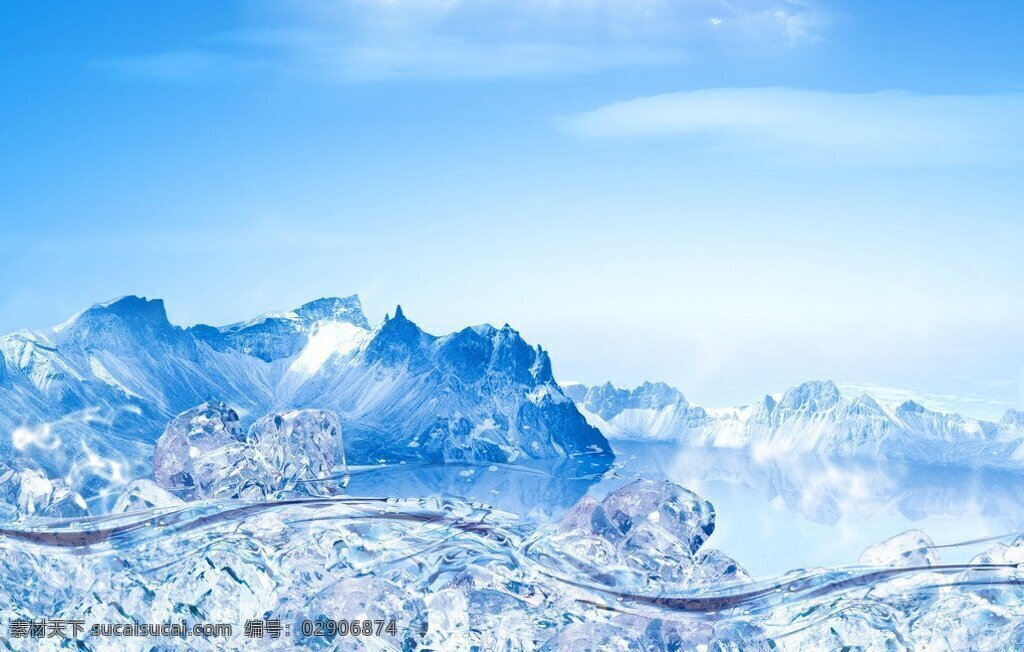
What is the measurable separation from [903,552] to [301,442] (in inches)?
149

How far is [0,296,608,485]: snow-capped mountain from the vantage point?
927 cm

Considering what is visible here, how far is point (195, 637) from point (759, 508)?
4.25 m

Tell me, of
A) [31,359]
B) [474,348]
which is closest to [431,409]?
[474,348]

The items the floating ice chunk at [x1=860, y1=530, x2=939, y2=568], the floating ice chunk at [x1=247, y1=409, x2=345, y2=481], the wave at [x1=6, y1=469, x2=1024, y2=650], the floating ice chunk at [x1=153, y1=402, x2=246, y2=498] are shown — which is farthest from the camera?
the floating ice chunk at [x1=247, y1=409, x2=345, y2=481]

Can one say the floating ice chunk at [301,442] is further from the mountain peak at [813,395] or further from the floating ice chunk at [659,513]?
the mountain peak at [813,395]

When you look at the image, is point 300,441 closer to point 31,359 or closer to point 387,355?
point 387,355

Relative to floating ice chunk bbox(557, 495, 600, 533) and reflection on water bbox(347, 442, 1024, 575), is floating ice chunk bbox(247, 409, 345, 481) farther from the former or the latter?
floating ice chunk bbox(557, 495, 600, 533)

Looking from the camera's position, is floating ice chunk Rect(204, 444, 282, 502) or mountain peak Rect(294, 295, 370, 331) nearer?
floating ice chunk Rect(204, 444, 282, 502)

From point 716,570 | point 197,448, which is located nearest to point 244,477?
point 197,448

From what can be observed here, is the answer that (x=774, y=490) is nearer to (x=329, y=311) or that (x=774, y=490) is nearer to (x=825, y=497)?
(x=825, y=497)

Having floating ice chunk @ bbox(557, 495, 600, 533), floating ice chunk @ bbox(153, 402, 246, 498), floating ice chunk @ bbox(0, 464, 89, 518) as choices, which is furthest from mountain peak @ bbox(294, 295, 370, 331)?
floating ice chunk @ bbox(557, 495, 600, 533)

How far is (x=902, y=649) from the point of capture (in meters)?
6.38

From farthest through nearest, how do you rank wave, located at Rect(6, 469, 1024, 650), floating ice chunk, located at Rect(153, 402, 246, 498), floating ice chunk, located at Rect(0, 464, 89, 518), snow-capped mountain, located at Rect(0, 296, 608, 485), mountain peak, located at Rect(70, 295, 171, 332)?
1. mountain peak, located at Rect(70, 295, 171, 332)
2. snow-capped mountain, located at Rect(0, 296, 608, 485)
3. floating ice chunk, located at Rect(153, 402, 246, 498)
4. floating ice chunk, located at Rect(0, 464, 89, 518)
5. wave, located at Rect(6, 469, 1024, 650)

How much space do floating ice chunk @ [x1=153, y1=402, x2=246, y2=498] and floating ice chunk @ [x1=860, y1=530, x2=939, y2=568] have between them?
382 cm
